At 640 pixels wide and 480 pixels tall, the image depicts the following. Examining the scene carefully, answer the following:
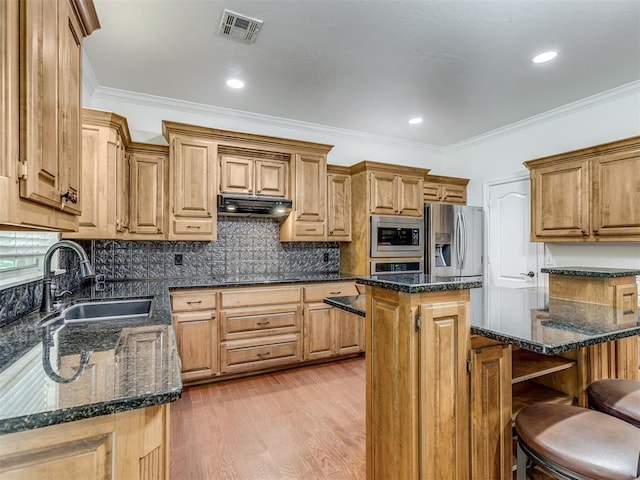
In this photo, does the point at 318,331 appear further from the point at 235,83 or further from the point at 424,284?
the point at 235,83

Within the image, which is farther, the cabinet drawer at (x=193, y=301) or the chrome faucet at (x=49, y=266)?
the cabinet drawer at (x=193, y=301)

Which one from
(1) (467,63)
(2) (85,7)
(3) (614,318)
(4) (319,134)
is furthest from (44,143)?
Answer: (4) (319,134)

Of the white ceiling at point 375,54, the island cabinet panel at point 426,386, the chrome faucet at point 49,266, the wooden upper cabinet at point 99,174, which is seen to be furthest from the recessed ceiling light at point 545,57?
the chrome faucet at point 49,266

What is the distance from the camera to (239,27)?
7.50ft

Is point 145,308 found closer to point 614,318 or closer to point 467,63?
point 614,318

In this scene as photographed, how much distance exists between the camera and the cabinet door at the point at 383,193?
396 cm

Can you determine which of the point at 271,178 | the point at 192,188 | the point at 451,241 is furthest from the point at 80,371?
the point at 451,241

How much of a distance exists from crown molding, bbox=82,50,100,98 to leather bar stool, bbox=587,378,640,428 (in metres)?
3.92

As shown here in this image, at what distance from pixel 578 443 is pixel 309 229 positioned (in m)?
2.94

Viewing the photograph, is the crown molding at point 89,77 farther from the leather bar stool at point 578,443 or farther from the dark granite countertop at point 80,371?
the leather bar stool at point 578,443

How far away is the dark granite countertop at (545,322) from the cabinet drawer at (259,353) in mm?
1504

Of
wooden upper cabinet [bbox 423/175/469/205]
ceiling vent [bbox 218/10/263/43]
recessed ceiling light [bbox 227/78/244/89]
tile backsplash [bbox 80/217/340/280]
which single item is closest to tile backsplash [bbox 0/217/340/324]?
tile backsplash [bbox 80/217/340/280]

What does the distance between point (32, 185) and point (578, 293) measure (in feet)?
8.42

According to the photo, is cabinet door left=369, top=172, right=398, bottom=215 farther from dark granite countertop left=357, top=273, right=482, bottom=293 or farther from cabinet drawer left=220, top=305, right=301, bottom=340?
dark granite countertop left=357, top=273, right=482, bottom=293
